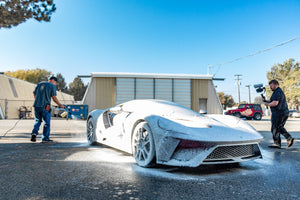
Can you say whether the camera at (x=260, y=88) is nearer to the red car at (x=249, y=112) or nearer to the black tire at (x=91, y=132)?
the black tire at (x=91, y=132)

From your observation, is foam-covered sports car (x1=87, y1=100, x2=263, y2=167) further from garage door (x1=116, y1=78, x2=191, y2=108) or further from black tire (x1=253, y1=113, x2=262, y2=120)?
black tire (x1=253, y1=113, x2=262, y2=120)

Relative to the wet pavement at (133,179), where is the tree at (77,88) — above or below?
above

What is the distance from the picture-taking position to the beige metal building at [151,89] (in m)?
21.0

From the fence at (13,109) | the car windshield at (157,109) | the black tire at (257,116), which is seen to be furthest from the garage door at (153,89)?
the car windshield at (157,109)

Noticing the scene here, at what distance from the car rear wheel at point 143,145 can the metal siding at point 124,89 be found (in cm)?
1764

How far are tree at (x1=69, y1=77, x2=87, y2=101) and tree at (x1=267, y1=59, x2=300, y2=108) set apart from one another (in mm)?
49266

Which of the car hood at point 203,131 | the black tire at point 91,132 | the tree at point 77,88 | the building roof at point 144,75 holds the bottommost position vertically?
the black tire at point 91,132

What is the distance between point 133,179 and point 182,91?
1993 centimetres

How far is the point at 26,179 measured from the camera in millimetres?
2691

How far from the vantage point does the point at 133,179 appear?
2.74 metres

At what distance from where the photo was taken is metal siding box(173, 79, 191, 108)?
72.7ft

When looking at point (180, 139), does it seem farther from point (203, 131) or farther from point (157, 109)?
point (157, 109)

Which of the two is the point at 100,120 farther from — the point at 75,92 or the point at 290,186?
the point at 75,92

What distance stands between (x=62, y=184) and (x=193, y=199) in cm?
141
